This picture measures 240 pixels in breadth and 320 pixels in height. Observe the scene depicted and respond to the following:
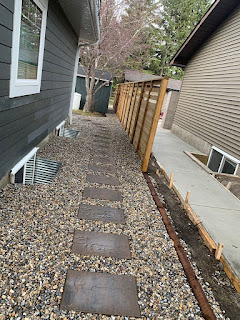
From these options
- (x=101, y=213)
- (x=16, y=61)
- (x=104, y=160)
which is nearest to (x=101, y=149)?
(x=104, y=160)

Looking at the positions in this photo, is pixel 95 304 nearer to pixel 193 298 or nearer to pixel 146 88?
pixel 193 298

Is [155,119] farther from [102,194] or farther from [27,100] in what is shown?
[27,100]

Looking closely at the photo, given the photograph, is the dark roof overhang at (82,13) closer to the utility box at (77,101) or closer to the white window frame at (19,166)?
the white window frame at (19,166)

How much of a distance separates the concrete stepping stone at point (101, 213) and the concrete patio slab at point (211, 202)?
1224mm

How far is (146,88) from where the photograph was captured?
6.91m

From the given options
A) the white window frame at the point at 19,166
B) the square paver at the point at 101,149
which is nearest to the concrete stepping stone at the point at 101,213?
the white window frame at the point at 19,166

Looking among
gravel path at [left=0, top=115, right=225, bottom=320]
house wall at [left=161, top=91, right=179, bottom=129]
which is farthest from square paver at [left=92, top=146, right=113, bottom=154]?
house wall at [left=161, top=91, right=179, bottom=129]

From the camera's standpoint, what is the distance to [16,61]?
2.95 metres

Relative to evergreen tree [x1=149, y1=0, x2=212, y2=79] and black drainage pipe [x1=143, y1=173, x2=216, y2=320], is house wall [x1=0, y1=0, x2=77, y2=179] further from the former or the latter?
evergreen tree [x1=149, y1=0, x2=212, y2=79]

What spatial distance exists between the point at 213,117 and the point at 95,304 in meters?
7.19

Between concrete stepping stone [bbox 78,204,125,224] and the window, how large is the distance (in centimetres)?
401

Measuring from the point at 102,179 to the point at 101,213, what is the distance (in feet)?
3.97

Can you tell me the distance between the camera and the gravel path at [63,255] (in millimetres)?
1825

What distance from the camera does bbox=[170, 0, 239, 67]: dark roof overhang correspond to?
7574 millimetres
